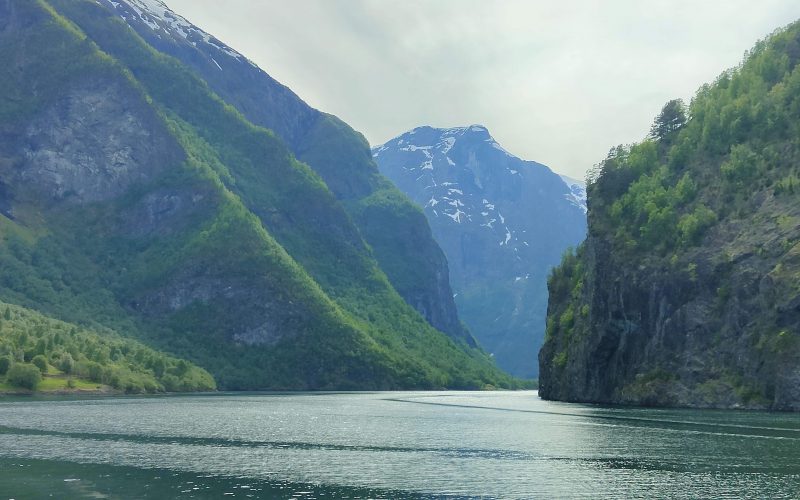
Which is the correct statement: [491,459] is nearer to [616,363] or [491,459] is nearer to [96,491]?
[96,491]

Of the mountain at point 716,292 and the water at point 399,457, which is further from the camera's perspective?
the mountain at point 716,292

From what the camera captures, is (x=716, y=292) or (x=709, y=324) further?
(x=716, y=292)

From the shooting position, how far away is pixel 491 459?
280 feet

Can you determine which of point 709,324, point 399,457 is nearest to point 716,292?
point 709,324

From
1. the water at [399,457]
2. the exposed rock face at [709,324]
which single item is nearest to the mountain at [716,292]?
the exposed rock face at [709,324]

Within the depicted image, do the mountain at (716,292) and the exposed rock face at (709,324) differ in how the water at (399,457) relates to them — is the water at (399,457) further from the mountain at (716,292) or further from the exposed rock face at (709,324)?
the mountain at (716,292)

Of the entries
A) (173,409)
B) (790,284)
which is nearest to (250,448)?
(173,409)

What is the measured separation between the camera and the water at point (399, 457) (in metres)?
65.3

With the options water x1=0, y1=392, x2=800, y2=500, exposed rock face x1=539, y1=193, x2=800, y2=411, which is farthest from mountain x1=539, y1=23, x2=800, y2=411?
water x1=0, y1=392, x2=800, y2=500

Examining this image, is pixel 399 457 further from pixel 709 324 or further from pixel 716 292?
pixel 716 292

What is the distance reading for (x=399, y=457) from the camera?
286 ft

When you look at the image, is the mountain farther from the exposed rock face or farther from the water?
the water

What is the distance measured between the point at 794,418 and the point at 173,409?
116 m

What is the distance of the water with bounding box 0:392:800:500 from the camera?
214 feet
